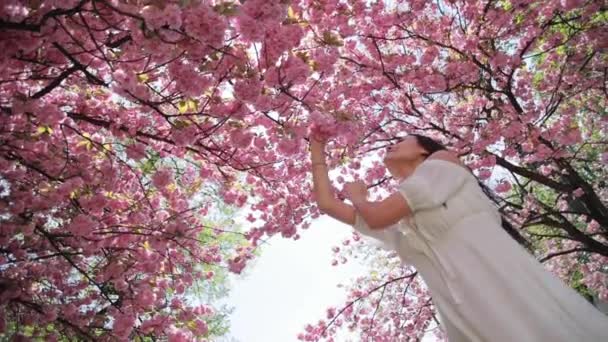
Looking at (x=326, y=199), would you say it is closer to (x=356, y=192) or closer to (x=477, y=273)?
(x=356, y=192)

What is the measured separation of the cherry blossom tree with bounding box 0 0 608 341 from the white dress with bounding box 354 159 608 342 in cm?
70

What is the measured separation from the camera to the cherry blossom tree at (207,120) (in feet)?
7.92

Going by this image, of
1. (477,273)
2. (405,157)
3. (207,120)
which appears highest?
(207,120)

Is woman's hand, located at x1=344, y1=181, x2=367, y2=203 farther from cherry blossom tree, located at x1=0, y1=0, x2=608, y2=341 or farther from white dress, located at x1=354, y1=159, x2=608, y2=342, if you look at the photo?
cherry blossom tree, located at x1=0, y1=0, x2=608, y2=341

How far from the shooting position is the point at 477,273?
170 centimetres

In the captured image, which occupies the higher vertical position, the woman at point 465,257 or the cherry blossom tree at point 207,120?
the cherry blossom tree at point 207,120

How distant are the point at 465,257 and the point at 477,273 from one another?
0.24ft

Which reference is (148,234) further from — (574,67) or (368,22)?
(574,67)

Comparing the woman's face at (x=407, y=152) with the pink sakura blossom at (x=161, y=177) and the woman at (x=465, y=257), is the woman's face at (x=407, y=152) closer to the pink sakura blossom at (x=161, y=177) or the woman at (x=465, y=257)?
the woman at (x=465, y=257)

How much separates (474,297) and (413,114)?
4388 mm

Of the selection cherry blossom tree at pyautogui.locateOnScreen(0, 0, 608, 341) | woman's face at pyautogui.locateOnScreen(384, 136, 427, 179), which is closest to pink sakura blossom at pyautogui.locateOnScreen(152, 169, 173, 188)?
cherry blossom tree at pyautogui.locateOnScreen(0, 0, 608, 341)

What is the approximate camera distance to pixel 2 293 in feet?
9.59

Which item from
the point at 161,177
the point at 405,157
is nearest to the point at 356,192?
the point at 405,157

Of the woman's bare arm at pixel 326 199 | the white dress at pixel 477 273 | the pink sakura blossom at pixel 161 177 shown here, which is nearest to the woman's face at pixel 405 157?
the white dress at pixel 477 273
